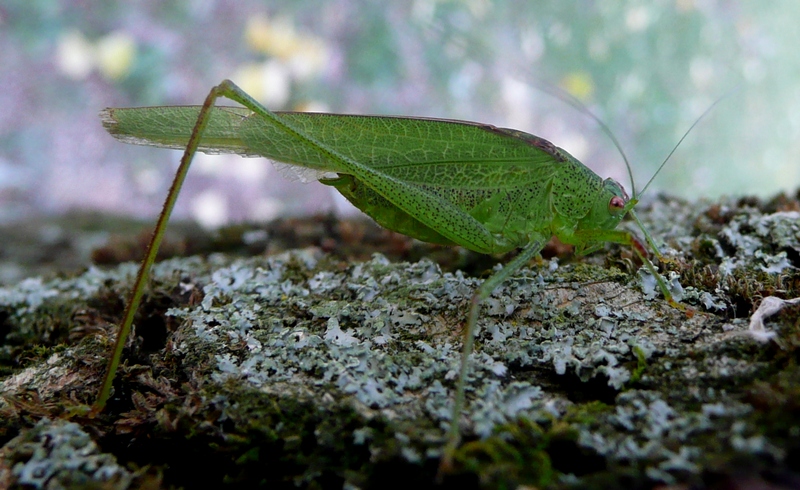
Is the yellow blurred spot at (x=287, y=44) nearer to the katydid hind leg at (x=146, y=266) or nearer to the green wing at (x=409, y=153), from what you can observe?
the green wing at (x=409, y=153)

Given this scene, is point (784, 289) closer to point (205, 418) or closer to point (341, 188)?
point (341, 188)

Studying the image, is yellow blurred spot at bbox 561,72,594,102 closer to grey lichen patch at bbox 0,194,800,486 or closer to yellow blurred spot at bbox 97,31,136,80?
grey lichen patch at bbox 0,194,800,486

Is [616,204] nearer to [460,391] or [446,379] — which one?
[446,379]

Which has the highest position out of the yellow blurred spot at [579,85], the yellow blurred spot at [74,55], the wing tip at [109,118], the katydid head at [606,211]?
the yellow blurred spot at [579,85]

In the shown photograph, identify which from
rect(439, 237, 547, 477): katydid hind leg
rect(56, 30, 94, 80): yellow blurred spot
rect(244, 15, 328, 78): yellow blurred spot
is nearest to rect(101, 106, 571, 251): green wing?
rect(439, 237, 547, 477): katydid hind leg

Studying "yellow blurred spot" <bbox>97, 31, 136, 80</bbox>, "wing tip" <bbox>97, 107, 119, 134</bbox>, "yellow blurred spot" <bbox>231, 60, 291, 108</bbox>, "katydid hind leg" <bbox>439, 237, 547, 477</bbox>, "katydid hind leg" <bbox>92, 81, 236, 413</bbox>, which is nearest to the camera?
"katydid hind leg" <bbox>439, 237, 547, 477</bbox>

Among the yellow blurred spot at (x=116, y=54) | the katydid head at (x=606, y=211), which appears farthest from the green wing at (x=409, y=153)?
the yellow blurred spot at (x=116, y=54)

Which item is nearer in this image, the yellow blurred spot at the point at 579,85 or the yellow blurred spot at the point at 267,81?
the yellow blurred spot at the point at 579,85
